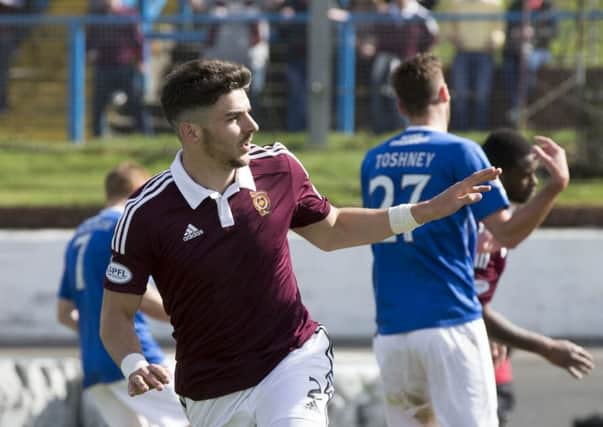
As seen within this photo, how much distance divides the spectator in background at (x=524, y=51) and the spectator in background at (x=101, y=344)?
830 cm

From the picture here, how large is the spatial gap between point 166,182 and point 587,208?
9216 mm

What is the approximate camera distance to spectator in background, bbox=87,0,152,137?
1545cm

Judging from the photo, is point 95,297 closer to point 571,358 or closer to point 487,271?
point 487,271

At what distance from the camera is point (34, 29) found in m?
15.5

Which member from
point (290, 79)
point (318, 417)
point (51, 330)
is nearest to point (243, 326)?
point (318, 417)

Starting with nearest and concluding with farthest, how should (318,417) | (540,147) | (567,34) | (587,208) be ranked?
(318,417) < (540,147) < (587,208) < (567,34)

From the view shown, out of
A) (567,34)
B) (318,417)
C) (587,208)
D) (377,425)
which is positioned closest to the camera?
(318,417)

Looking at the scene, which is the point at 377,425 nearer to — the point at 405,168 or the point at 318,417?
the point at 405,168

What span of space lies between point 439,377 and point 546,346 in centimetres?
63

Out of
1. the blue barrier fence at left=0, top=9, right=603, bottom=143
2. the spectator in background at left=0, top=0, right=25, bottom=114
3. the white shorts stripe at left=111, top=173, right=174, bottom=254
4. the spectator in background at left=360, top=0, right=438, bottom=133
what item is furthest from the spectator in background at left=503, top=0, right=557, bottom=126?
the white shorts stripe at left=111, top=173, right=174, bottom=254

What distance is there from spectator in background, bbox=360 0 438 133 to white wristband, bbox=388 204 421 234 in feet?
30.8

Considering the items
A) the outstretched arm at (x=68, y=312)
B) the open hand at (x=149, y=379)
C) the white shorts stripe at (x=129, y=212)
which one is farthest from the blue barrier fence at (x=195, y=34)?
the open hand at (x=149, y=379)

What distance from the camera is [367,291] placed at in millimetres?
12656

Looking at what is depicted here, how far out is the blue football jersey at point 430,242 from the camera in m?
6.15
